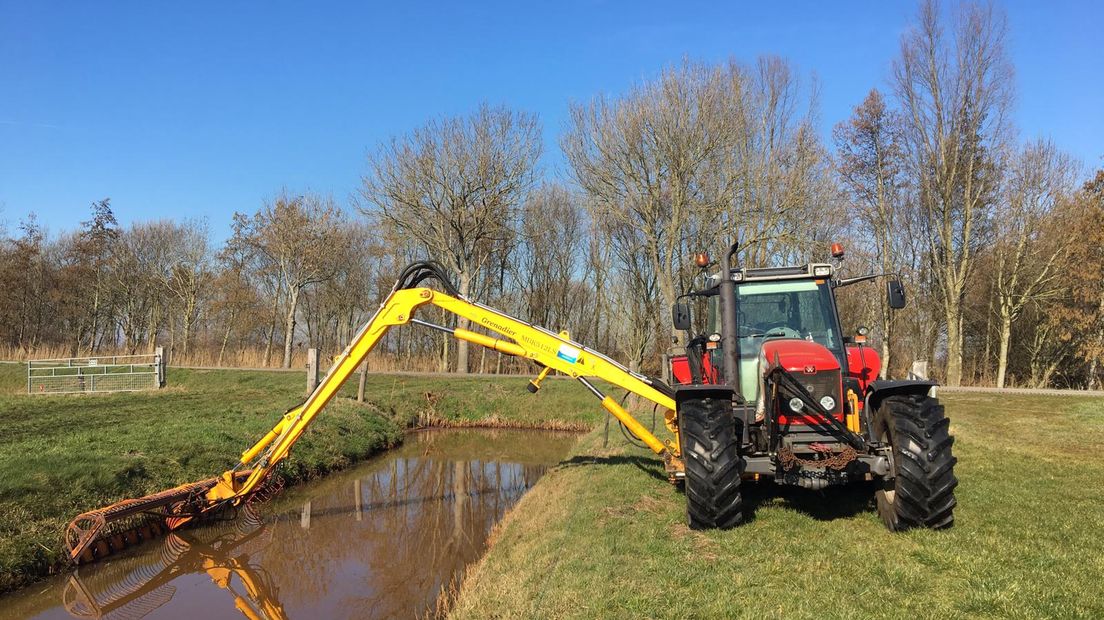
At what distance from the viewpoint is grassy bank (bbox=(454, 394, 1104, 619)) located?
4449 mm

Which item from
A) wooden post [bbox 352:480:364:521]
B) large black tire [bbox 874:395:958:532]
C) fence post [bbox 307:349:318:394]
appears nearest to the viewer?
large black tire [bbox 874:395:958:532]

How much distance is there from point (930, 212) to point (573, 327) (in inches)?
767

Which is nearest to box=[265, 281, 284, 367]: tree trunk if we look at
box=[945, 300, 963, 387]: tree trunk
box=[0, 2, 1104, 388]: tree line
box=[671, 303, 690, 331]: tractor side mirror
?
box=[0, 2, 1104, 388]: tree line

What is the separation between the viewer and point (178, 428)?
1221 centimetres

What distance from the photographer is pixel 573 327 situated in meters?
39.7

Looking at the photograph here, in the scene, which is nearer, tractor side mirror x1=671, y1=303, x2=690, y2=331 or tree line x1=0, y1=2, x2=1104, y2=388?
tractor side mirror x1=671, y1=303, x2=690, y2=331

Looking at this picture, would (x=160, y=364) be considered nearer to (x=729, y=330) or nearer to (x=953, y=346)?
(x=729, y=330)

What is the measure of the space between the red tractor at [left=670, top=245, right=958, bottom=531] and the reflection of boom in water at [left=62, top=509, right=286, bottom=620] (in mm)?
4530

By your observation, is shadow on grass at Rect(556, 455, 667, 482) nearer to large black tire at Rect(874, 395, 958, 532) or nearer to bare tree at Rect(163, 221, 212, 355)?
large black tire at Rect(874, 395, 958, 532)

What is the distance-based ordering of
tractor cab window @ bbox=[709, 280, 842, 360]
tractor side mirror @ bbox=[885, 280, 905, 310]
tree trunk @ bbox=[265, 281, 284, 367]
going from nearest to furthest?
tractor side mirror @ bbox=[885, 280, 905, 310], tractor cab window @ bbox=[709, 280, 842, 360], tree trunk @ bbox=[265, 281, 284, 367]

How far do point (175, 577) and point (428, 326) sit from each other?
158 inches

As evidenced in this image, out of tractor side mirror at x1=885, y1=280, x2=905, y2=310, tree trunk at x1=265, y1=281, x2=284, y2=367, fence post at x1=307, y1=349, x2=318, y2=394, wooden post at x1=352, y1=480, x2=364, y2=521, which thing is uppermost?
tree trunk at x1=265, y1=281, x2=284, y2=367

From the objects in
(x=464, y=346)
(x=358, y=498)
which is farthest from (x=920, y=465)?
(x=464, y=346)

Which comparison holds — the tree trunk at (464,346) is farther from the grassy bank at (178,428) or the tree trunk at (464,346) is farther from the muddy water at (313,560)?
the muddy water at (313,560)
